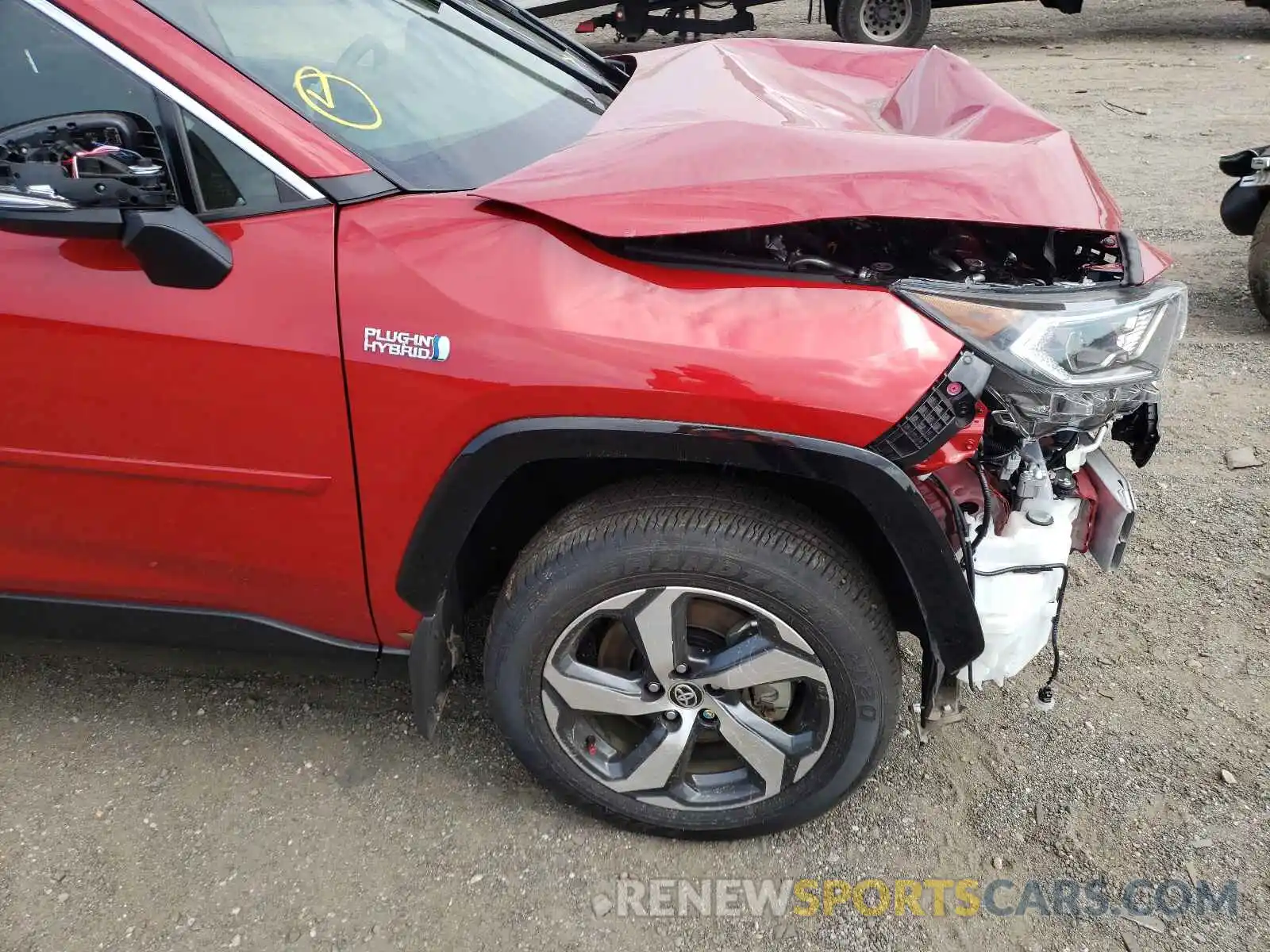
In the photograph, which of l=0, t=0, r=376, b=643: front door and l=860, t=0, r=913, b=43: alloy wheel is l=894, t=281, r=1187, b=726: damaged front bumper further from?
l=860, t=0, r=913, b=43: alloy wheel

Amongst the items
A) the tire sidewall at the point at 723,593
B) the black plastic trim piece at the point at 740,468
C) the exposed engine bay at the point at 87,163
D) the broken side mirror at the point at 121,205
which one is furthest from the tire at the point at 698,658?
the exposed engine bay at the point at 87,163

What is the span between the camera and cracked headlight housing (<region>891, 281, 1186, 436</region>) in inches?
64.2

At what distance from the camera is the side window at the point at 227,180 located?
5.48 feet

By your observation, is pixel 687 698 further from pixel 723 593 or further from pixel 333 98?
pixel 333 98

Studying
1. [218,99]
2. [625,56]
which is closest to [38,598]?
[218,99]

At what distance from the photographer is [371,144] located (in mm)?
1792

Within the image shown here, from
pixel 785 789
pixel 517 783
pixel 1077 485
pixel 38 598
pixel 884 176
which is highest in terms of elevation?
pixel 884 176

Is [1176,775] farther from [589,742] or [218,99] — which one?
[218,99]

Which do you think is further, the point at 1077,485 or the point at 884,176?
the point at 1077,485

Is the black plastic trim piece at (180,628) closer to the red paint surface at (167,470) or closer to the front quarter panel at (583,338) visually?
the red paint surface at (167,470)

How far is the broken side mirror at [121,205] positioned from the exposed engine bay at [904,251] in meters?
0.74

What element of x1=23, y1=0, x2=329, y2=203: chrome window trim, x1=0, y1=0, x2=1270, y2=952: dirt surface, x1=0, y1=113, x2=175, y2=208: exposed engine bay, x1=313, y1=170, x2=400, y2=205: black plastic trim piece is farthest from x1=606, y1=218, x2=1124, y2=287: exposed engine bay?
x1=0, y1=0, x2=1270, y2=952: dirt surface

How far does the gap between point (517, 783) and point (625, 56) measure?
8.12ft

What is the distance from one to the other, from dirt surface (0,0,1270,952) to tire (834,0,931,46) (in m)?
8.56
